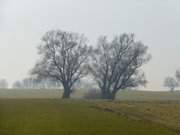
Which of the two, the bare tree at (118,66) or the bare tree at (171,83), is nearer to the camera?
the bare tree at (118,66)

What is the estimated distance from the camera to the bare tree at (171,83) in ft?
600

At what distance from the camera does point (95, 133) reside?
22766 mm

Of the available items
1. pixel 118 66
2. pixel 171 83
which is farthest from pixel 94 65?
pixel 171 83

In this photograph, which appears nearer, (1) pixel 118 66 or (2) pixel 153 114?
(2) pixel 153 114

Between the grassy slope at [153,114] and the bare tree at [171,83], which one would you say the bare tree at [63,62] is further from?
the bare tree at [171,83]

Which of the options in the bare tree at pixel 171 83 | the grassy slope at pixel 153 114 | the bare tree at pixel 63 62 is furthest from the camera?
the bare tree at pixel 171 83

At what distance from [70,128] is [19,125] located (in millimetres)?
3699

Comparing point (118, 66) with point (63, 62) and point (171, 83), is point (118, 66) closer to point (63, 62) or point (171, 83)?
point (63, 62)

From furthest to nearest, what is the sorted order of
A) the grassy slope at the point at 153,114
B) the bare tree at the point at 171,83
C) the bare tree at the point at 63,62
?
1. the bare tree at the point at 171,83
2. the bare tree at the point at 63,62
3. the grassy slope at the point at 153,114

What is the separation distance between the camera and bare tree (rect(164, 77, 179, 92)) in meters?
183

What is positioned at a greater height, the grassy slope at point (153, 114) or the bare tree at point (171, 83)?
the bare tree at point (171, 83)

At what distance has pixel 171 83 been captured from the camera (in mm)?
185125

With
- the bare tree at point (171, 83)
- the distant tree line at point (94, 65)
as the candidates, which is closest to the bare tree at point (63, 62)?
the distant tree line at point (94, 65)

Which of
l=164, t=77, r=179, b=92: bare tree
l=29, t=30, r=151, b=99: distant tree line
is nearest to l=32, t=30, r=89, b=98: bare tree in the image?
l=29, t=30, r=151, b=99: distant tree line
